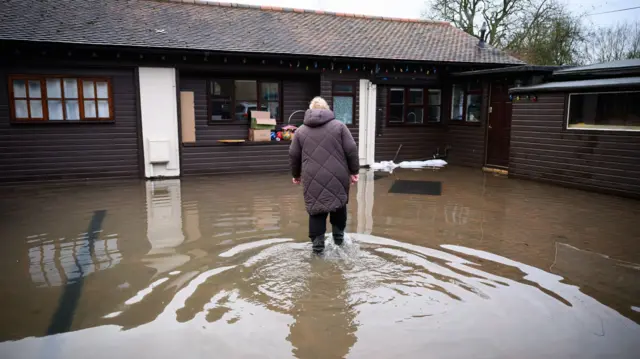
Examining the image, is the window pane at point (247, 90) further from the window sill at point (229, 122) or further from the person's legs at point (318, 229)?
the person's legs at point (318, 229)

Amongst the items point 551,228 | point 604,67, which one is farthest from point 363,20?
point 551,228

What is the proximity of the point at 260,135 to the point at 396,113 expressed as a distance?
12.9ft

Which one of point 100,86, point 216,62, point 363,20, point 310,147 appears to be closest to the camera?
point 310,147

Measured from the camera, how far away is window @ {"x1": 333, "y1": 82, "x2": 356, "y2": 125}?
12750mm

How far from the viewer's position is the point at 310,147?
4.81m

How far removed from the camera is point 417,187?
9.77 m

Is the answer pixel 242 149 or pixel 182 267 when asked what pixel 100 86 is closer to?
pixel 242 149

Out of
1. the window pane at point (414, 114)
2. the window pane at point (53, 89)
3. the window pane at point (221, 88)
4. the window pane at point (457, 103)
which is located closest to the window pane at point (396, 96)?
the window pane at point (414, 114)

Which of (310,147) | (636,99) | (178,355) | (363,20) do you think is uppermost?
(363,20)

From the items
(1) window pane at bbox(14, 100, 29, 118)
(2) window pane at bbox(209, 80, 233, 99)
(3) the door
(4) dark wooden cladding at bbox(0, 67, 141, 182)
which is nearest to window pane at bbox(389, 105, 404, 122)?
(3) the door

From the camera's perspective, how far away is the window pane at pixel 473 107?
12.9m

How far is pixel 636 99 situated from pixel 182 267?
823 cm

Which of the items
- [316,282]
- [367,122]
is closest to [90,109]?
[367,122]

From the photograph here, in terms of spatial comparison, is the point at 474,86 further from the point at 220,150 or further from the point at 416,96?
the point at 220,150
